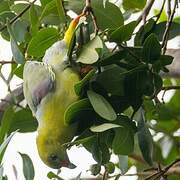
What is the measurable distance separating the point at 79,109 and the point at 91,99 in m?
0.03

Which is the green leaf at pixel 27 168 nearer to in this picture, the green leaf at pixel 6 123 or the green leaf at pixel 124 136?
the green leaf at pixel 6 123

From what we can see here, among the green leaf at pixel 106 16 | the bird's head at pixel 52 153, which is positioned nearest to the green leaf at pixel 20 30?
the green leaf at pixel 106 16

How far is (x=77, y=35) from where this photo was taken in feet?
2.82

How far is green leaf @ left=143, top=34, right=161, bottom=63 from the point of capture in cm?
85

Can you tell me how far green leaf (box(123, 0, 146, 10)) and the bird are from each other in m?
0.38

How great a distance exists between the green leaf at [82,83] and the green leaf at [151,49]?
9 centimetres

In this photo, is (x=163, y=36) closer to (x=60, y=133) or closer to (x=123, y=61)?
(x=123, y=61)

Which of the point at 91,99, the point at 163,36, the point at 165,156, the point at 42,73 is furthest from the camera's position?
the point at 165,156

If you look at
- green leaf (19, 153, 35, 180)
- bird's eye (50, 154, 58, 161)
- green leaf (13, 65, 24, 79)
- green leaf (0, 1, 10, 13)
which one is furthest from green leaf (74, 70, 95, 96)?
green leaf (0, 1, 10, 13)

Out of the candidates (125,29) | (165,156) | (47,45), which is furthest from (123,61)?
(165,156)

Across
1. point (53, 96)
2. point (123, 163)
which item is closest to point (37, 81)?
point (53, 96)

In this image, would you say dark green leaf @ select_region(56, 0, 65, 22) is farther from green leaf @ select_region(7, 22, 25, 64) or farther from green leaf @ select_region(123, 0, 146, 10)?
green leaf @ select_region(123, 0, 146, 10)

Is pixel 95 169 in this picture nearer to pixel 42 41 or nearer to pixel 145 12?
pixel 42 41

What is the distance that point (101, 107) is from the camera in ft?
2.61
